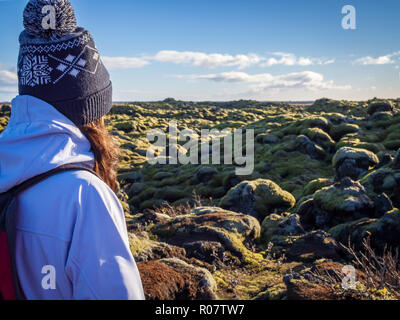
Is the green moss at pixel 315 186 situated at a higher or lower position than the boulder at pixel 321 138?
lower

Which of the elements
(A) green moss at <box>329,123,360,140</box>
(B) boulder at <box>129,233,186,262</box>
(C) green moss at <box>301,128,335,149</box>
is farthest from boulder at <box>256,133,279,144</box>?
(B) boulder at <box>129,233,186,262</box>

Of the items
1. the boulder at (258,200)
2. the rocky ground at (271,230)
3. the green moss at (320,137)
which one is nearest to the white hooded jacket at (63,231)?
the rocky ground at (271,230)

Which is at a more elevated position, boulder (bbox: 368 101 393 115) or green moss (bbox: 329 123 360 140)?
boulder (bbox: 368 101 393 115)

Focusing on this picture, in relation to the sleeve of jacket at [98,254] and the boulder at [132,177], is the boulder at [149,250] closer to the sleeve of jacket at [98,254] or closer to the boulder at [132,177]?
the sleeve of jacket at [98,254]

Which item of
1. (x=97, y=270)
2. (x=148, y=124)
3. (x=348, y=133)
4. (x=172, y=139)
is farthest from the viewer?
(x=148, y=124)

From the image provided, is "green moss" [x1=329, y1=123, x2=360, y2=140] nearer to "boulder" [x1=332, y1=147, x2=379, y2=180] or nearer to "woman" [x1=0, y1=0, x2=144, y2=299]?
"boulder" [x1=332, y1=147, x2=379, y2=180]

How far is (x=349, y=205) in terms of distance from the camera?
1105 centimetres

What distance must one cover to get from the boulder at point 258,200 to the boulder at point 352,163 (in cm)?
599

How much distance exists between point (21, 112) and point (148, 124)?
228 ft

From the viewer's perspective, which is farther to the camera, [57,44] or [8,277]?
[57,44]

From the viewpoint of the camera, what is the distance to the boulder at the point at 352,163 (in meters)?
18.3

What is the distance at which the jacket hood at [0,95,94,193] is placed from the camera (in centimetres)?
178
